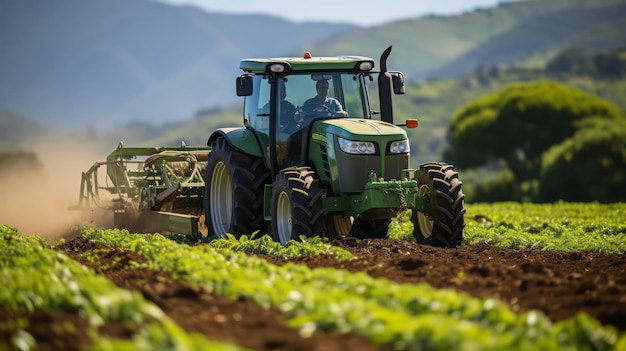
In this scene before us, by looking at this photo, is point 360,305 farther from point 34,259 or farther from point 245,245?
point 245,245

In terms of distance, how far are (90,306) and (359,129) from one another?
6820 millimetres

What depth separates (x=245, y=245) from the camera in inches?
504

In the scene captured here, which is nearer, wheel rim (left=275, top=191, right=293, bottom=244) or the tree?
wheel rim (left=275, top=191, right=293, bottom=244)

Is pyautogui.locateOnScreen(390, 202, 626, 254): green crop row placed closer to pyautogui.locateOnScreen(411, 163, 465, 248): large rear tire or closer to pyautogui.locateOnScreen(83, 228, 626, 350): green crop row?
pyautogui.locateOnScreen(411, 163, 465, 248): large rear tire

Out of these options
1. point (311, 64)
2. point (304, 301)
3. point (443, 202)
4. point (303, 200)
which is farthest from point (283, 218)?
point (304, 301)

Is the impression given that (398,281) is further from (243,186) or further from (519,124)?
(519,124)

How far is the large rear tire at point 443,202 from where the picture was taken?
1295 cm

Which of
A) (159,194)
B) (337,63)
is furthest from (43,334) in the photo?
(159,194)

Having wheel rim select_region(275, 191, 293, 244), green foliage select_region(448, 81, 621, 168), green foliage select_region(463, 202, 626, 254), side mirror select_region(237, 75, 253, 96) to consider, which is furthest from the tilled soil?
green foliage select_region(448, 81, 621, 168)

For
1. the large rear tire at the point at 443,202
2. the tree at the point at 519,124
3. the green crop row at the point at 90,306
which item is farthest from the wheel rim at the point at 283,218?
the tree at the point at 519,124

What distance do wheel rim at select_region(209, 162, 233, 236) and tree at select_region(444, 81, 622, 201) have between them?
2352 inches

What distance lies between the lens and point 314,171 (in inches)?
537

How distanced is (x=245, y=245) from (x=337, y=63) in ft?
9.90

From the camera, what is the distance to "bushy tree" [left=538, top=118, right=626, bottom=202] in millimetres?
57000
